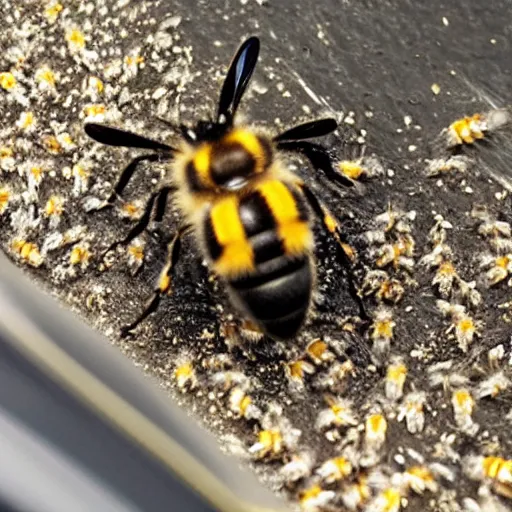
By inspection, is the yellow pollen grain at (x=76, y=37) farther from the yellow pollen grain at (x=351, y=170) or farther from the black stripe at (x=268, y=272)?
the black stripe at (x=268, y=272)

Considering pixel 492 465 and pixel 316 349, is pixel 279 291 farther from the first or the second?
pixel 492 465

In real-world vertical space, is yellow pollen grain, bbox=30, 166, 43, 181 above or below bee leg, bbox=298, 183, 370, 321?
above

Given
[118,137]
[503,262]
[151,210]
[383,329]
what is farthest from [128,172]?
[503,262]

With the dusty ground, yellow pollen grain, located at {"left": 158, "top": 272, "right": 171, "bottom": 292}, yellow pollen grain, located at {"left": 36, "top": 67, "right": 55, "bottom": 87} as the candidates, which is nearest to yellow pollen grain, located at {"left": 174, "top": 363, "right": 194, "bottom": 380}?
the dusty ground

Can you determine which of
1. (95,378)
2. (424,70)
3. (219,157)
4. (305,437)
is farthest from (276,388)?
A: (424,70)

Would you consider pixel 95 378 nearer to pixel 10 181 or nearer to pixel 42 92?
pixel 10 181

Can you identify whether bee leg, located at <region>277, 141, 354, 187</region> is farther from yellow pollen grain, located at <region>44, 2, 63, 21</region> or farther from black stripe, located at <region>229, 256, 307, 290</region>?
yellow pollen grain, located at <region>44, 2, 63, 21</region>

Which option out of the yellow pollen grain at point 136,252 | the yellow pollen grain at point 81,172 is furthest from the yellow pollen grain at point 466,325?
the yellow pollen grain at point 81,172
